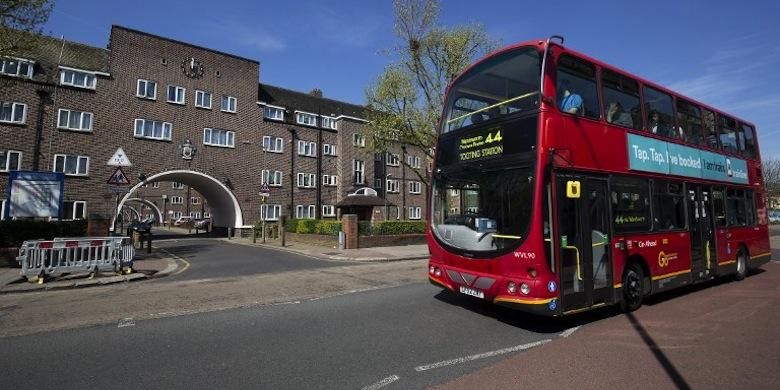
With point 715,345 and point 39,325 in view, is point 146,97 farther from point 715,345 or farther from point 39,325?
point 715,345

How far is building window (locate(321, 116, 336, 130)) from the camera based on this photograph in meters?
39.5

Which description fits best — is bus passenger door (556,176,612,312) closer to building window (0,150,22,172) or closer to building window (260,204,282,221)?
building window (0,150,22,172)

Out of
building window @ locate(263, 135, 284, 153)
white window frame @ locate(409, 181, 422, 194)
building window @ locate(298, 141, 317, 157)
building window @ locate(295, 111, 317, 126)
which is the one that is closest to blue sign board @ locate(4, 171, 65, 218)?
building window @ locate(263, 135, 284, 153)

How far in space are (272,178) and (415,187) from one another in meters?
15.9

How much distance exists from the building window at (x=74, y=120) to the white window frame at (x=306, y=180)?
15.3 meters

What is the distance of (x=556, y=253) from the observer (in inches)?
232

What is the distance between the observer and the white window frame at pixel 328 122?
39.4m

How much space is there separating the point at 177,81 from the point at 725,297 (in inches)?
1328

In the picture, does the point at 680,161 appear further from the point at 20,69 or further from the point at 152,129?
the point at 20,69

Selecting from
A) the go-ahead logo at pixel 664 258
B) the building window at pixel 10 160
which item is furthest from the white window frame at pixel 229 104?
the go-ahead logo at pixel 664 258

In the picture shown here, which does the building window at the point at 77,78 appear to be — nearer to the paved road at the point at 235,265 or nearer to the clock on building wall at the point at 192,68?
the clock on building wall at the point at 192,68

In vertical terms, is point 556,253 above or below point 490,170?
below

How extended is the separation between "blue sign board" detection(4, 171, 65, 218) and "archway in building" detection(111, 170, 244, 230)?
15.5m

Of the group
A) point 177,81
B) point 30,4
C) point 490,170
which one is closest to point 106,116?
point 177,81
